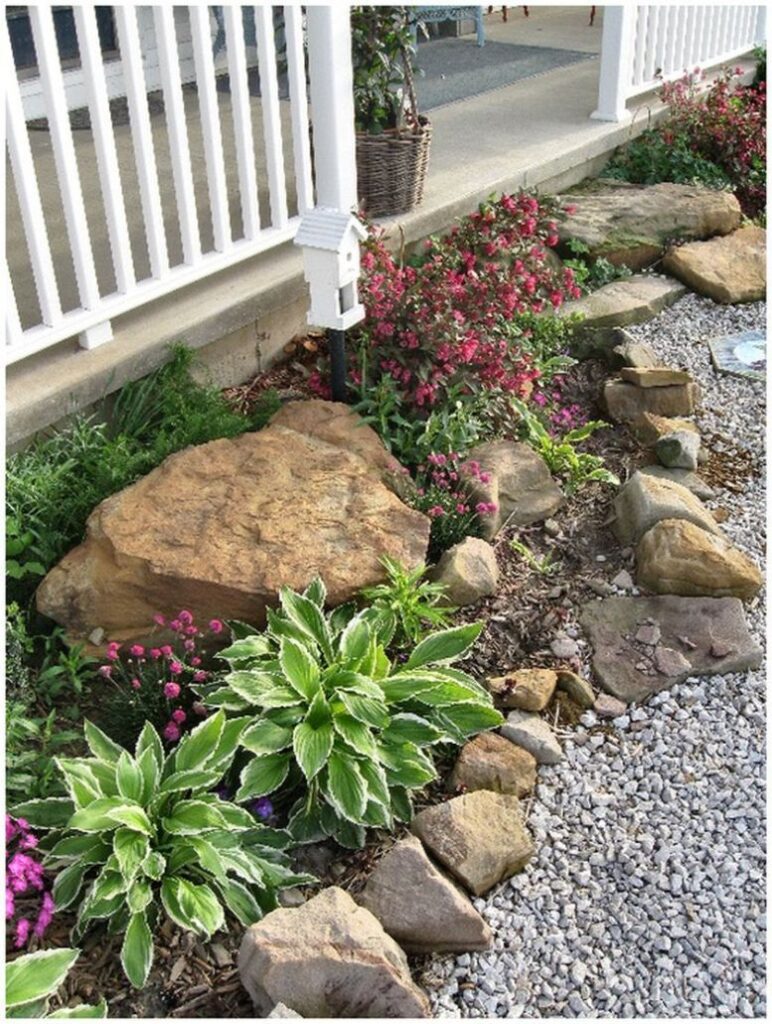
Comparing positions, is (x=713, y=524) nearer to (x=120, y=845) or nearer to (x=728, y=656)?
(x=728, y=656)

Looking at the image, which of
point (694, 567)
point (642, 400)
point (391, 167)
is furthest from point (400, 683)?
point (391, 167)

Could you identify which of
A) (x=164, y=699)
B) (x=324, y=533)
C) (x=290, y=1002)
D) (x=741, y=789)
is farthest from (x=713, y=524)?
(x=290, y=1002)

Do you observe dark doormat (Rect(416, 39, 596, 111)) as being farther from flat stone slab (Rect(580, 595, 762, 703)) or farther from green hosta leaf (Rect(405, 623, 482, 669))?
green hosta leaf (Rect(405, 623, 482, 669))

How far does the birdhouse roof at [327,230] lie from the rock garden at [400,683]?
355 millimetres

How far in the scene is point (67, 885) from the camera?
2494 millimetres

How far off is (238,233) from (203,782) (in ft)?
9.40

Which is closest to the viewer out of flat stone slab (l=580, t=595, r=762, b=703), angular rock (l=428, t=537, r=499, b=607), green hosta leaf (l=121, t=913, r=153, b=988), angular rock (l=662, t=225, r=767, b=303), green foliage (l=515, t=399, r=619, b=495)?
green hosta leaf (l=121, t=913, r=153, b=988)

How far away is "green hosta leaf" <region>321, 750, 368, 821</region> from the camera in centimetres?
258

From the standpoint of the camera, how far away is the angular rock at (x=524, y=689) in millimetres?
3082

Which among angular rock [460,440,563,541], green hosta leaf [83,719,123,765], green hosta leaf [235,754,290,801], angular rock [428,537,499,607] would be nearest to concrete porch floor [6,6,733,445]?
angular rock [460,440,563,541]

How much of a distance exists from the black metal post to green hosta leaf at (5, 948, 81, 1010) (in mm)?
2098

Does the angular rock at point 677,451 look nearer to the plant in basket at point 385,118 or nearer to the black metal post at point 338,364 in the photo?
the black metal post at point 338,364

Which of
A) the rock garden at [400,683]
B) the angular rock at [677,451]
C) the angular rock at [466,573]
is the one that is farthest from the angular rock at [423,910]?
the angular rock at [677,451]

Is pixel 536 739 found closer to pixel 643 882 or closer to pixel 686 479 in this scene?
pixel 643 882
